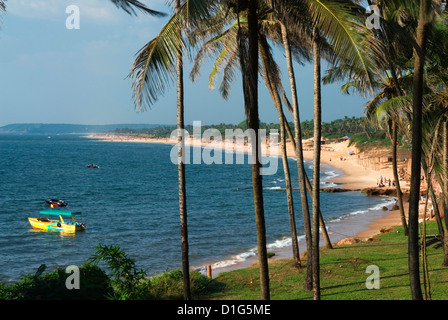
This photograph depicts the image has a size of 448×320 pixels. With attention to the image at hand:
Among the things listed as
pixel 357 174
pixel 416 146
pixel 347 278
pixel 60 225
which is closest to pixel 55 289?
pixel 416 146

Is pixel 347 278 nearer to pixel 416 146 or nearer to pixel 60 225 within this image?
pixel 416 146

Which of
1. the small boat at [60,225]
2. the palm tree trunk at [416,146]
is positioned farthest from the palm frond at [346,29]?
the small boat at [60,225]

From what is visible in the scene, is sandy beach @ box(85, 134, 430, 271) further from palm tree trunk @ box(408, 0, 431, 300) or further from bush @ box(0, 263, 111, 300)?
palm tree trunk @ box(408, 0, 431, 300)

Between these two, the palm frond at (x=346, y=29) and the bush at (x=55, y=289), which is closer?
the palm frond at (x=346, y=29)

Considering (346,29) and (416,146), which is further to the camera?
(416,146)

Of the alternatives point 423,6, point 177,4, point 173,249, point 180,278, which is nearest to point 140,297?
point 180,278

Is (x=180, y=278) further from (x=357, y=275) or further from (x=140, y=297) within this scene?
(x=357, y=275)

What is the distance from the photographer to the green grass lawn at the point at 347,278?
13.9 metres

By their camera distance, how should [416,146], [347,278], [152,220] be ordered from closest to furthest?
[416,146], [347,278], [152,220]

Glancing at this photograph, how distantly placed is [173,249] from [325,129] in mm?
149618

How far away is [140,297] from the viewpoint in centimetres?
1250

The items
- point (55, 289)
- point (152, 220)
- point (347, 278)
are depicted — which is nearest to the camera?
point (55, 289)

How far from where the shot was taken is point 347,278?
52.5 feet

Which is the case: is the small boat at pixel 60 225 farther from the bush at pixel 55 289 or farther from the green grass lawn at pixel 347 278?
the bush at pixel 55 289
